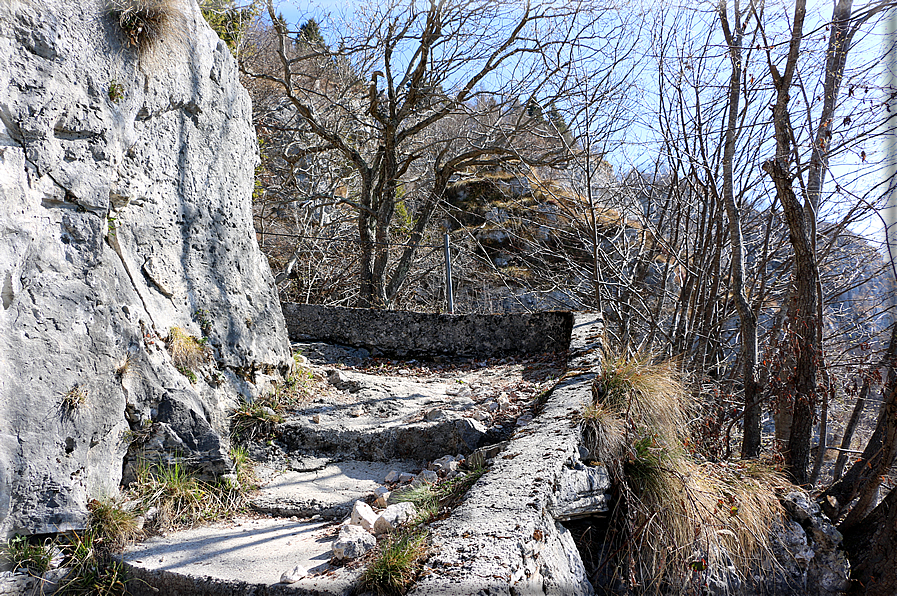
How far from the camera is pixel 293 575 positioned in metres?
2.23

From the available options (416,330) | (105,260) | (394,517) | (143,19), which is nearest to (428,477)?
(394,517)

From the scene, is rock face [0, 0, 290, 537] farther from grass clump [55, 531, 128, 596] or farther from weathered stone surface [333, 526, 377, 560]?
weathered stone surface [333, 526, 377, 560]

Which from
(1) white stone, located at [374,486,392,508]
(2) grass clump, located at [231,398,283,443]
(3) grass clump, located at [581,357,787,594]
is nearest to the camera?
(3) grass clump, located at [581,357,787,594]

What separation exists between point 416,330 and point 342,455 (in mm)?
2540

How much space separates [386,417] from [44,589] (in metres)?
2.32

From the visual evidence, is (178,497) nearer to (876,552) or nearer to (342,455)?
(342,455)

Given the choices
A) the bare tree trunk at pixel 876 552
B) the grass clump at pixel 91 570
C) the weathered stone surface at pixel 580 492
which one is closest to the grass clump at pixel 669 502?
the weathered stone surface at pixel 580 492

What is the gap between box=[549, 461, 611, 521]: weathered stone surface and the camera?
2.52 metres

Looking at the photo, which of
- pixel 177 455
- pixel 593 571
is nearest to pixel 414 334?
pixel 177 455

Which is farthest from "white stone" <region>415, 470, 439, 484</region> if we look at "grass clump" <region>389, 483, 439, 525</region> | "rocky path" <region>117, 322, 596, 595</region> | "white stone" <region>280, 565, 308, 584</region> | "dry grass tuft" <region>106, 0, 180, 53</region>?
"dry grass tuft" <region>106, 0, 180, 53</region>

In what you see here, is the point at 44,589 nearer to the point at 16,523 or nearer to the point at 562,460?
the point at 16,523

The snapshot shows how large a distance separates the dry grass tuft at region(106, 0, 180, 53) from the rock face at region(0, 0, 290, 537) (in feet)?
0.14

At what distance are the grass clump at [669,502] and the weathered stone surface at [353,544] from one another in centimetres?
121

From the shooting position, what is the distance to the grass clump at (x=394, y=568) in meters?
1.89
